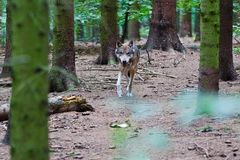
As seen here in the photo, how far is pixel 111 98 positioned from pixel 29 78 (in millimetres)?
8690

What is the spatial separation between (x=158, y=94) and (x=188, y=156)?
18.1ft

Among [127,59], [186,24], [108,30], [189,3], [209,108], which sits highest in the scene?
[189,3]

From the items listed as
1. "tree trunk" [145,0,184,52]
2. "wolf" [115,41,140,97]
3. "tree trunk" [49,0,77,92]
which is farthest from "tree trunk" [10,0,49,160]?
"tree trunk" [145,0,184,52]

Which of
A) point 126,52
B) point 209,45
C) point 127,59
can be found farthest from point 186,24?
point 209,45

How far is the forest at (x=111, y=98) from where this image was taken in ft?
10.9

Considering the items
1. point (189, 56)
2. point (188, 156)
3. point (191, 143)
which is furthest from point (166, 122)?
point (189, 56)

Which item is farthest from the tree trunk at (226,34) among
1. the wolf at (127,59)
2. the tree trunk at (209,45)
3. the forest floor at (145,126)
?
the tree trunk at (209,45)

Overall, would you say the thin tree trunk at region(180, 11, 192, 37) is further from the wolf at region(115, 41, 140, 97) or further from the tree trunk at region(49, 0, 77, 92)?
the tree trunk at region(49, 0, 77, 92)

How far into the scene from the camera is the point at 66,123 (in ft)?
30.7

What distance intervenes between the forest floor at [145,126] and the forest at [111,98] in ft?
0.05

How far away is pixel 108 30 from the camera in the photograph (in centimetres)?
1772

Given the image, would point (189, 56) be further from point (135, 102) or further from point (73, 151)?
point (73, 151)

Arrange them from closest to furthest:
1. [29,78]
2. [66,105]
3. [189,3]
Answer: [29,78], [66,105], [189,3]

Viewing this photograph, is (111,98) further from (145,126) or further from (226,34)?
(226,34)
